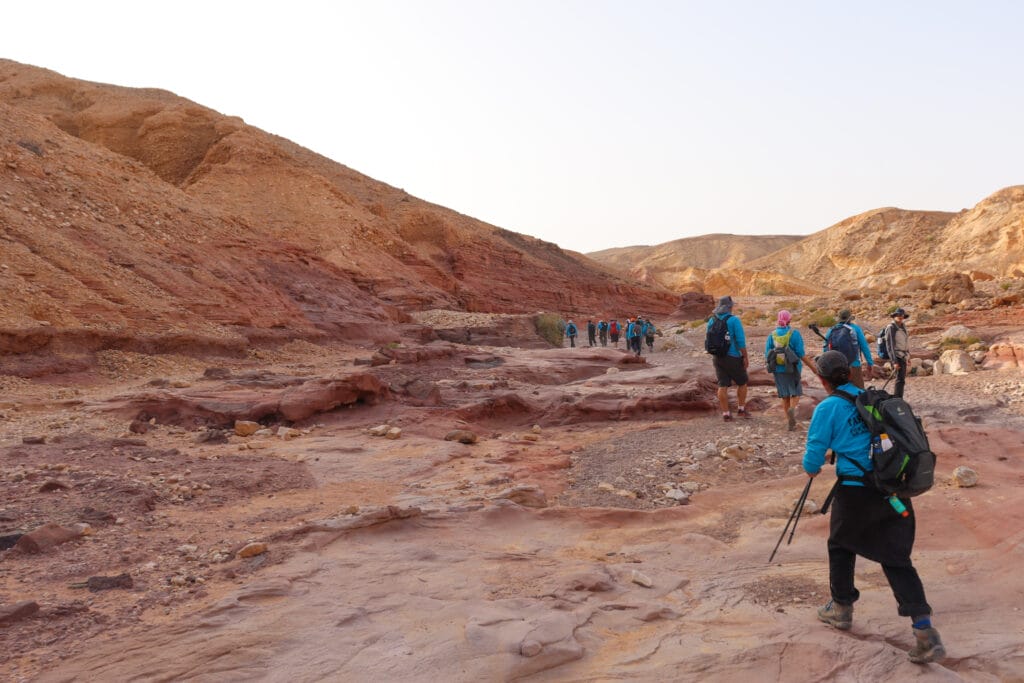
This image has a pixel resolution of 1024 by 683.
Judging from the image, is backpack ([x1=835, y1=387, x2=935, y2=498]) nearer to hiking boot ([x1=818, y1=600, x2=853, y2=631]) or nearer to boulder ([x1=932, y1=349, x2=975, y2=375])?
hiking boot ([x1=818, y1=600, x2=853, y2=631])

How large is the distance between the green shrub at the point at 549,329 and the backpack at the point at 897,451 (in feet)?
79.8

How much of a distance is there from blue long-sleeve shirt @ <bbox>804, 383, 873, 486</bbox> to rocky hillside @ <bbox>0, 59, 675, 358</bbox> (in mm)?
14031

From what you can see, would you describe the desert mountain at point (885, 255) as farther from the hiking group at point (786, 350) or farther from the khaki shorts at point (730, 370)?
the khaki shorts at point (730, 370)

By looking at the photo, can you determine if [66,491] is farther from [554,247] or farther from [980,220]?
[980,220]

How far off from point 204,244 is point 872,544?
2269 centimetres

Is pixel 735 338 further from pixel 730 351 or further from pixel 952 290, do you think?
pixel 952 290

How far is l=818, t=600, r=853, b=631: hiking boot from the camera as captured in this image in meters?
3.61

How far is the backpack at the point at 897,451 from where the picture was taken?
3410 mm

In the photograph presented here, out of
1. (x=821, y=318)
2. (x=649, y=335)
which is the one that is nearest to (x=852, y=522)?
(x=649, y=335)

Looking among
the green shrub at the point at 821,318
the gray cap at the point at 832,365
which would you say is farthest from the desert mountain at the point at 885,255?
the gray cap at the point at 832,365

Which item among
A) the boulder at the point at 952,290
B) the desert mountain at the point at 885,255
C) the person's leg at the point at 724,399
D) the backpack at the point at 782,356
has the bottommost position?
the person's leg at the point at 724,399

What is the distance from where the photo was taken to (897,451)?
3426 millimetres

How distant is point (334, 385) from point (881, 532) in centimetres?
765

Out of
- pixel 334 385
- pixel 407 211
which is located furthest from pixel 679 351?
pixel 407 211
